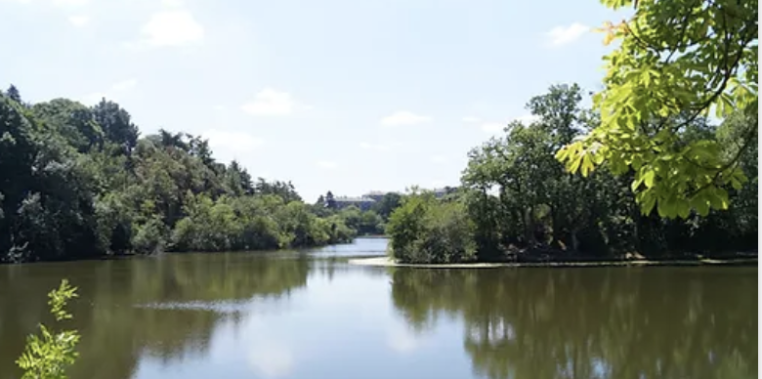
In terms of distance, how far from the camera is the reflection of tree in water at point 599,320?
11789 mm

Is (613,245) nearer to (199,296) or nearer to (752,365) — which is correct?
(199,296)

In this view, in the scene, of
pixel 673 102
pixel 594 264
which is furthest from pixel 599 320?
pixel 594 264

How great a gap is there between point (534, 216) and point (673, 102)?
1485 inches

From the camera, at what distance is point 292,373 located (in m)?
11.6

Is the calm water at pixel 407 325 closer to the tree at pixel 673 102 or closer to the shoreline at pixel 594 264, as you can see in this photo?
the shoreline at pixel 594 264

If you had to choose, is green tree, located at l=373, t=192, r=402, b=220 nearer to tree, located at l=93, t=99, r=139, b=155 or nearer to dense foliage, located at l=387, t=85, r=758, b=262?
tree, located at l=93, t=99, r=139, b=155

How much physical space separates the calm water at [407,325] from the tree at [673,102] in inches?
371

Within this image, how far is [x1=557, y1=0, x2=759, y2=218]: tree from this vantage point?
2.07 metres

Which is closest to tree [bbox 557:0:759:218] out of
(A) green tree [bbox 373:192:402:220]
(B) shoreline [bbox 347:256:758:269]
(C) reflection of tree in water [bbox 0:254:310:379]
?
(C) reflection of tree in water [bbox 0:254:310:379]

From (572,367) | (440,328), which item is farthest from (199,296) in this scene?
(572,367)

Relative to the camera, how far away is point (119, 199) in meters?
48.4

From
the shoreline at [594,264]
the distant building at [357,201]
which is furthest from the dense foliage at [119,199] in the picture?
the distant building at [357,201]

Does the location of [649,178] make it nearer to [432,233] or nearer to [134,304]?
[134,304]

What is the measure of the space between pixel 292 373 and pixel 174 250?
44411 mm
